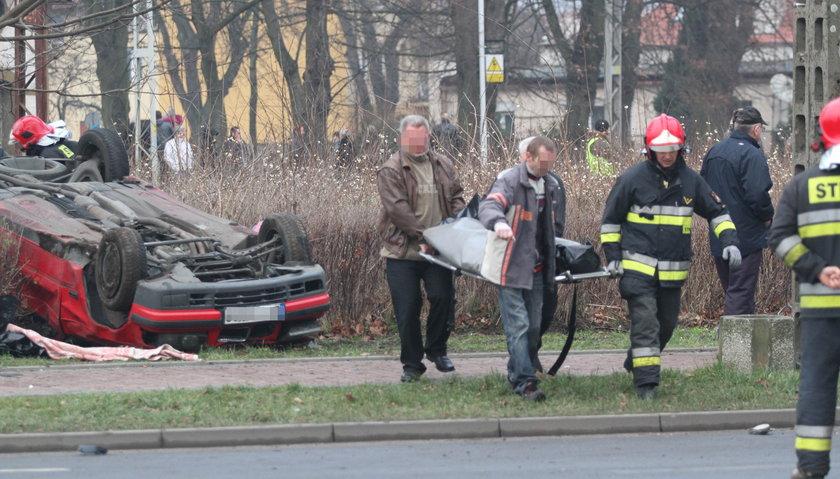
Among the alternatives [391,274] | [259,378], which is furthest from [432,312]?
[259,378]

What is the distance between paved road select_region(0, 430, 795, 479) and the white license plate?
3256 millimetres

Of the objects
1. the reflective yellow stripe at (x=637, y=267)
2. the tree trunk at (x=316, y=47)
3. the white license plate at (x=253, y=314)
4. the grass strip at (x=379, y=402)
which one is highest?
the tree trunk at (x=316, y=47)

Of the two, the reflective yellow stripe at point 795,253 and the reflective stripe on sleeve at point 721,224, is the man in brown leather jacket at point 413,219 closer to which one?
the reflective stripe on sleeve at point 721,224

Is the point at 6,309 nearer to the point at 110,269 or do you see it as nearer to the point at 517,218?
the point at 110,269

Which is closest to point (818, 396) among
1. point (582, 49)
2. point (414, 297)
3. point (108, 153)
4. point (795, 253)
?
point (795, 253)

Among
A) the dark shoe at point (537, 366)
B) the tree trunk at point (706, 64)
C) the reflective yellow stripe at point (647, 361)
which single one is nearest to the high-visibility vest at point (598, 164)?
the dark shoe at point (537, 366)

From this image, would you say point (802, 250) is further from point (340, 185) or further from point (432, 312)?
point (340, 185)

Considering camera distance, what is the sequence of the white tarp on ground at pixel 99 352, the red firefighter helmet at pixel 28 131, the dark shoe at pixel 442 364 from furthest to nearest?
the red firefighter helmet at pixel 28 131 → the white tarp on ground at pixel 99 352 → the dark shoe at pixel 442 364

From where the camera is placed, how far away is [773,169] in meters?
15.2

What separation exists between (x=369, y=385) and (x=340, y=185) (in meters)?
5.67

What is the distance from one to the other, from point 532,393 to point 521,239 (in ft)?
3.23

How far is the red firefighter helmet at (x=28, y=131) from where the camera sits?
46.9ft

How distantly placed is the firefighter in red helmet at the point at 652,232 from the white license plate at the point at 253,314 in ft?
11.4

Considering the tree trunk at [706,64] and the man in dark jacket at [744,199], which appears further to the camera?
the tree trunk at [706,64]
